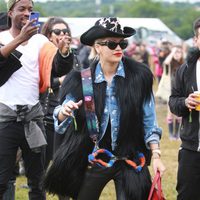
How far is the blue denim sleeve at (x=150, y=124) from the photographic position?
212 inches

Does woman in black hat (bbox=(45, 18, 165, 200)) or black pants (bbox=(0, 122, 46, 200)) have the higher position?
woman in black hat (bbox=(45, 18, 165, 200))

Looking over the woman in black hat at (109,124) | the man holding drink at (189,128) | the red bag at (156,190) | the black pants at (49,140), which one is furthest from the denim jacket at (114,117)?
the black pants at (49,140)

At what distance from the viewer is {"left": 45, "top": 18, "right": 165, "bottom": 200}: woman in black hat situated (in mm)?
5379

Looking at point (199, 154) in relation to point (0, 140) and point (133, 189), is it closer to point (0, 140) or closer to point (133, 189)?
point (133, 189)

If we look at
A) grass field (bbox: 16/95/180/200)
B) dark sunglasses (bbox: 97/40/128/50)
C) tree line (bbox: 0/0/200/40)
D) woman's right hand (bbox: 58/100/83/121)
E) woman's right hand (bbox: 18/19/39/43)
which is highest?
woman's right hand (bbox: 18/19/39/43)

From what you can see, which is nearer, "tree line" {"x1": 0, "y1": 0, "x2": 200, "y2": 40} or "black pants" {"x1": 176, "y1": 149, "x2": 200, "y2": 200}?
"black pants" {"x1": 176, "y1": 149, "x2": 200, "y2": 200}

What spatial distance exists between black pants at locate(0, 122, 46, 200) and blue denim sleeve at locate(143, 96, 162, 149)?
1273 mm

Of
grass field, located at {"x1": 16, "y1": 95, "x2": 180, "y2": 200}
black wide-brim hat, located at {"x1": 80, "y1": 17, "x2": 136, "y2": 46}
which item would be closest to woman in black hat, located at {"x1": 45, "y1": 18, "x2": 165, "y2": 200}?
black wide-brim hat, located at {"x1": 80, "y1": 17, "x2": 136, "y2": 46}

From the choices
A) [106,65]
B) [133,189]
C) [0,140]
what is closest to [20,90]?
→ [0,140]

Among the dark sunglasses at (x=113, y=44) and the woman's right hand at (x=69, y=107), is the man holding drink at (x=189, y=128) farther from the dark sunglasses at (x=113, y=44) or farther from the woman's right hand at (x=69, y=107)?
the woman's right hand at (x=69, y=107)

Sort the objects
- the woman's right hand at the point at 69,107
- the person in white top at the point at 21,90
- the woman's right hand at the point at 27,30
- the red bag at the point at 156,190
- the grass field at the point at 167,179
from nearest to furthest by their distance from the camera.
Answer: the woman's right hand at the point at 69,107 → the red bag at the point at 156,190 → the woman's right hand at the point at 27,30 → the person in white top at the point at 21,90 → the grass field at the point at 167,179

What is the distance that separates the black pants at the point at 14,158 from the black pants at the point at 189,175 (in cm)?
129

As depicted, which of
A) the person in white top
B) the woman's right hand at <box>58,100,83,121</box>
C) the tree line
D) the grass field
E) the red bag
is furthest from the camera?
the tree line

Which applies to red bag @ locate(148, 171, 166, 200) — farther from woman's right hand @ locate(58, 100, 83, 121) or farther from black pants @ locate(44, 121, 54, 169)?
black pants @ locate(44, 121, 54, 169)
